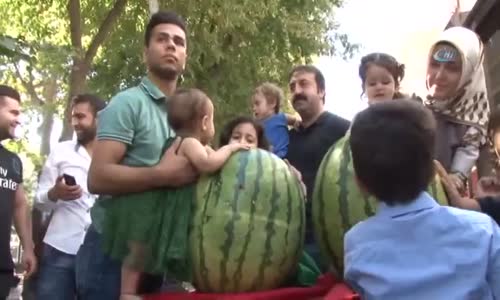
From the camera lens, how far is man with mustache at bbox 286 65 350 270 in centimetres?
378

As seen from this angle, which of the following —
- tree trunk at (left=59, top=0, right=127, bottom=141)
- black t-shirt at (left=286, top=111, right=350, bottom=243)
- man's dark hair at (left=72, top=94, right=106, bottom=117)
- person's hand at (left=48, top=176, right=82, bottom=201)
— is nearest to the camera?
black t-shirt at (left=286, top=111, right=350, bottom=243)

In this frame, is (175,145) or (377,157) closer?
(377,157)

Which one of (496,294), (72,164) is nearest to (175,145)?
(496,294)

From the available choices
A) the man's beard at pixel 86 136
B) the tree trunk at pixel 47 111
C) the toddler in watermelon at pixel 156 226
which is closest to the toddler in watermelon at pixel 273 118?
the man's beard at pixel 86 136

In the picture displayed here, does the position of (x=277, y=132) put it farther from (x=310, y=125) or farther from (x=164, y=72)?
(x=164, y=72)

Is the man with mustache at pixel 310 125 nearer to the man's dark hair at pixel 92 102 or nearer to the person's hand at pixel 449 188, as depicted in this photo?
the person's hand at pixel 449 188

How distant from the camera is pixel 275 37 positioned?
15.7 meters

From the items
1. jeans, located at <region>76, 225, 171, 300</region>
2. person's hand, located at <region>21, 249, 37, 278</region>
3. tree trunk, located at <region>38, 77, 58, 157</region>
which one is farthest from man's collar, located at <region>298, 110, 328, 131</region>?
tree trunk, located at <region>38, 77, 58, 157</region>

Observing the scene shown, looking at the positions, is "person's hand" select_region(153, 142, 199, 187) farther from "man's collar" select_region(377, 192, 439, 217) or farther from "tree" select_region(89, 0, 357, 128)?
"tree" select_region(89, 0, 357, 128)

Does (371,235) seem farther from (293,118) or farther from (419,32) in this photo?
(419,32)

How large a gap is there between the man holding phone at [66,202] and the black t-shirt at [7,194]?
8.8 inches

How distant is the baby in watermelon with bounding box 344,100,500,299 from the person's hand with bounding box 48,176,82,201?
2.83m

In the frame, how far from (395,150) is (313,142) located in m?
1.73

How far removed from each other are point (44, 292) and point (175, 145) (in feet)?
6.49
